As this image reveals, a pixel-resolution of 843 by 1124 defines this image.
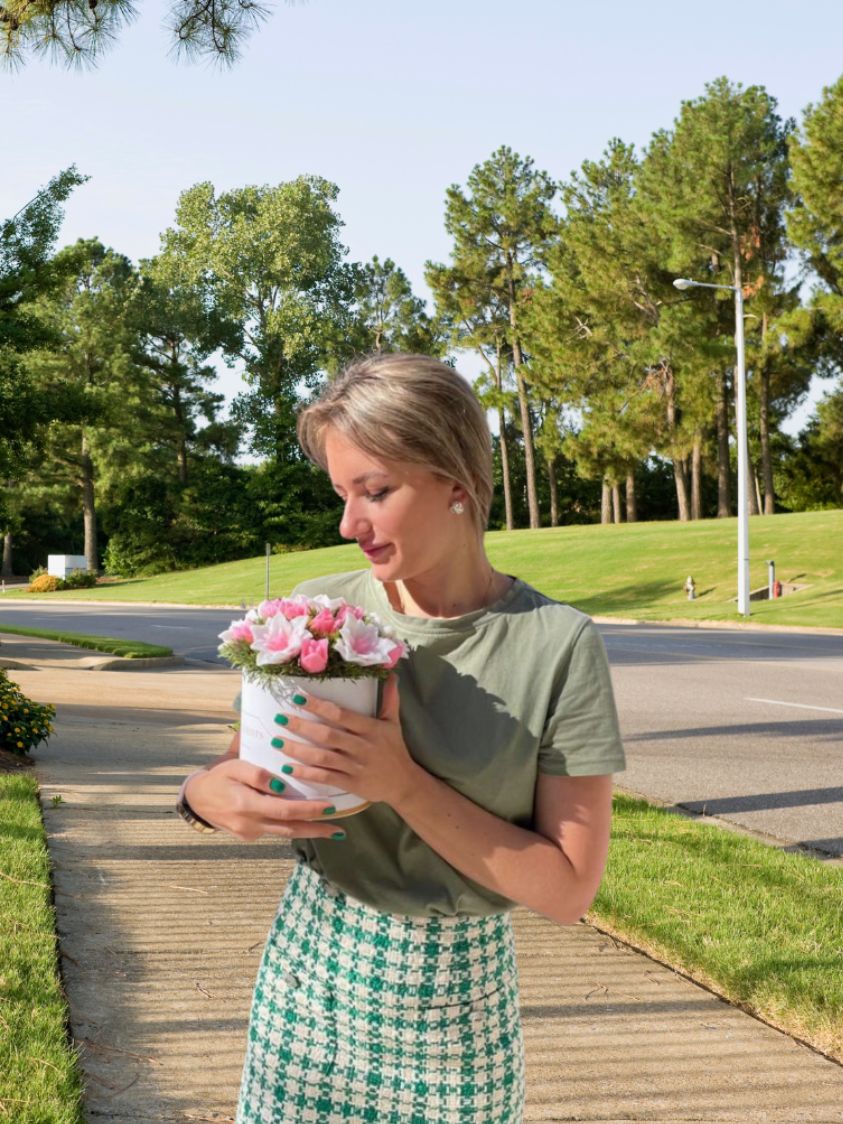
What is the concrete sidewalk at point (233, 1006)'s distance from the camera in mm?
3621

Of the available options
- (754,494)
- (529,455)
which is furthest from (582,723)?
(754,494)

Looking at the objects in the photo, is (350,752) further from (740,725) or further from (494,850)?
(740,725)

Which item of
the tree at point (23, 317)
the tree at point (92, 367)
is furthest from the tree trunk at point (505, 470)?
the tree at point (23, 317)

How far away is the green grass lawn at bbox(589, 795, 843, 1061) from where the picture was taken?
14.5 ft

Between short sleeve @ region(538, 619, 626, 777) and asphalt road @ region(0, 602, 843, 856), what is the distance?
5730 millimetres

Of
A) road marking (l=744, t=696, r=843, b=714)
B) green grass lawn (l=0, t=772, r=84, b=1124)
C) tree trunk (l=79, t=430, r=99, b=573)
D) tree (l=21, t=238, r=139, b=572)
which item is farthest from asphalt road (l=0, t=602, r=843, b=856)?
tree trunk (l=79, t=430, r=99, b=573)

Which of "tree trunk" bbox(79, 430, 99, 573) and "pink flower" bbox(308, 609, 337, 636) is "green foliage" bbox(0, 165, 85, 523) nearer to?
"pink flower" bbox(308, 609, 337, 636)

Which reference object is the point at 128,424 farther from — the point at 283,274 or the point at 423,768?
the point at 423,768

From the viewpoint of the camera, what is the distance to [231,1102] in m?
3.55

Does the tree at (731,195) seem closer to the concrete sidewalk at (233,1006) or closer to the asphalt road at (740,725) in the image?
the asphalt road at (740,725)

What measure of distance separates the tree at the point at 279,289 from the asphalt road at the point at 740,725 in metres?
48.1

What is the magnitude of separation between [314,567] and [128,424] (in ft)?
52.3

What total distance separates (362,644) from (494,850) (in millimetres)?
340

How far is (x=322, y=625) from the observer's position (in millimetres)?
1596
